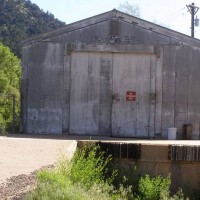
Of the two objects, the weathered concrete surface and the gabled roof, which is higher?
the gabled roof

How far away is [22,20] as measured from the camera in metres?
59.3

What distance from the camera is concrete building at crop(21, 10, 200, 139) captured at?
1602 cm

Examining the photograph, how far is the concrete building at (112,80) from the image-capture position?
52.5ft

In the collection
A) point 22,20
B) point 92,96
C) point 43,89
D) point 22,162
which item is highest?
point 22,20

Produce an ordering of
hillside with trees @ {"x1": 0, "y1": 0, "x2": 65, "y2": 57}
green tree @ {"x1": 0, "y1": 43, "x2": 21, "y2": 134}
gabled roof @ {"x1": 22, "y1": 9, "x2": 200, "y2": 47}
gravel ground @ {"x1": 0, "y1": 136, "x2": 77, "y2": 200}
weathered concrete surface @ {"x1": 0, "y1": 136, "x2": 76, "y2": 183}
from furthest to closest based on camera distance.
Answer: hillside with trees @ {"x1": 0, "y1": 0, "x2": 65, "y2": 57}
green tree @ {"x1": 0, "y1": 43, "x2": 21, "y2": 134}
gabled roof @ {"x1": 22, "y1": 9, "x2": 200, "y2": 47}
weathered concrete surface @ {"x1": 0, "y1": 136, "x2": 76, "y2": 183}
gravel ground @ {"x1": 0, "y1": 136, "x2": 77, "y2": 200}

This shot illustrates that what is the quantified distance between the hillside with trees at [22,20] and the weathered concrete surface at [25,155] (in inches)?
1551

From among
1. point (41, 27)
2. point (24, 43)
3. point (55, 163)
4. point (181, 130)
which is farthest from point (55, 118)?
point (41, 27)

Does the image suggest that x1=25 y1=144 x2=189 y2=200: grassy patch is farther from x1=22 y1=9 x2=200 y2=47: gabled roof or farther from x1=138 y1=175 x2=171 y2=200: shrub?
x1=22 y1=9 x2=200 y2=47: gabled roof

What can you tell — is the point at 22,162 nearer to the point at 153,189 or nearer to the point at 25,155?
the point at 25,155

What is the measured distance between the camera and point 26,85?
16.3m

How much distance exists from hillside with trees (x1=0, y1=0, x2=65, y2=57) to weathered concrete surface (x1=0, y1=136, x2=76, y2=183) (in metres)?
39.4

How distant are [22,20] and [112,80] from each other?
44935mm

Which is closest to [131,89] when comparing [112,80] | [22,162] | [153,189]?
[112,80]

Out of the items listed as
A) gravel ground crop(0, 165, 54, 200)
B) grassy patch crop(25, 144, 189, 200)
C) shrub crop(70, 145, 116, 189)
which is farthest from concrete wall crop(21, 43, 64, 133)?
gravel ground crop(0, 165, 54, 200)
